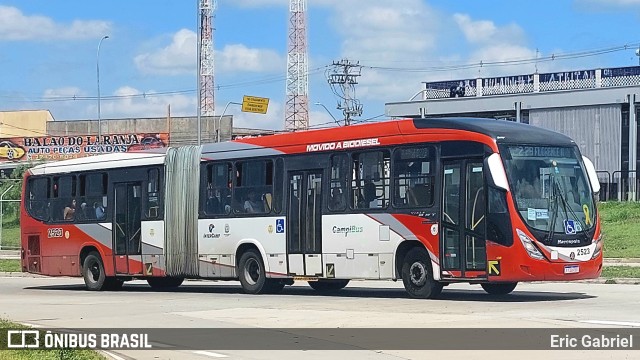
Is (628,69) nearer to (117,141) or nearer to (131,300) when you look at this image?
(117,141)

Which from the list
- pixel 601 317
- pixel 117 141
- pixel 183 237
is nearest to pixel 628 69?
pixel 117 141

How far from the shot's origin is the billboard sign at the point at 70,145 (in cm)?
9300

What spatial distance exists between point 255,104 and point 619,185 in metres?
23.4

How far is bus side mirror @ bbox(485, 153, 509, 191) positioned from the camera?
19953mm

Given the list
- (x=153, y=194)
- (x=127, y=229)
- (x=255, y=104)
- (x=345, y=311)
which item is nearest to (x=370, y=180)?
(x=345, y=311)

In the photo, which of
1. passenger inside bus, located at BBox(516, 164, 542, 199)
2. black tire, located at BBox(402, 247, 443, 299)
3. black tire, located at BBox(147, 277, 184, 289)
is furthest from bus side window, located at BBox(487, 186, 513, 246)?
black tire, located at BBox(147, 277, 184, 289)

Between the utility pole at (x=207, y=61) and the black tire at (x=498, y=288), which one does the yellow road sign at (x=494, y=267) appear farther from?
the utility pole at (x=207, y=61)

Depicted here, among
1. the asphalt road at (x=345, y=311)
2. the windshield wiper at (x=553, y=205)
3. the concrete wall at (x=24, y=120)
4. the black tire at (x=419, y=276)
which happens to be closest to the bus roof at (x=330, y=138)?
the windshield wiper at (x=553, y=205)

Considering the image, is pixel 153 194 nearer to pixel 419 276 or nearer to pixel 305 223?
pixel 305 223

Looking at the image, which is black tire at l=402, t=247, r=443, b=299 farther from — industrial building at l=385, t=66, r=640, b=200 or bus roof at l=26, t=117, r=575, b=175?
industrial building at l=385, t=66, r=640, b=200

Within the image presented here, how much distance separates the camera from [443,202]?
20859 mm

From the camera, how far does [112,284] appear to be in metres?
29.8

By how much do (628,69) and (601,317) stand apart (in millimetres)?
55825

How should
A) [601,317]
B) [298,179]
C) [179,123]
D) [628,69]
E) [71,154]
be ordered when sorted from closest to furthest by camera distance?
[601,317] < [298,179] < [628,69] < [71,154] < [179,123]
